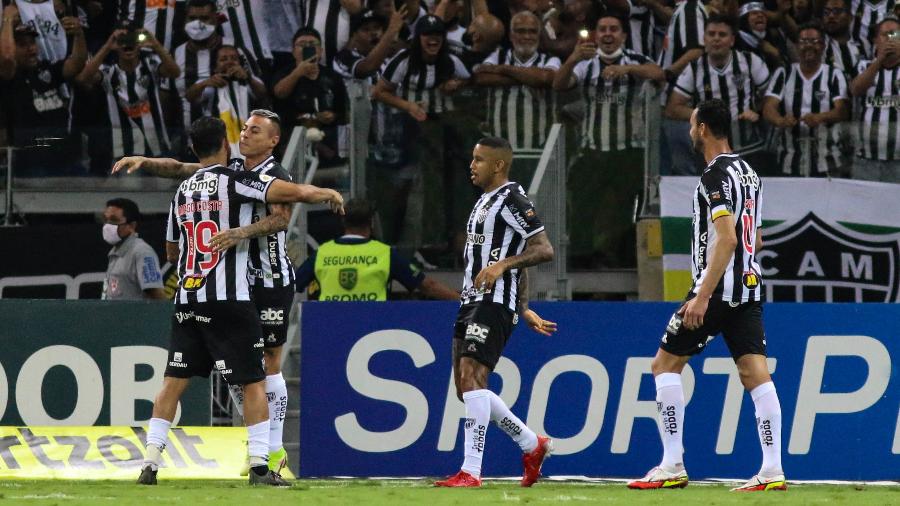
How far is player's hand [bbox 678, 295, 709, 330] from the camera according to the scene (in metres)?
8.18

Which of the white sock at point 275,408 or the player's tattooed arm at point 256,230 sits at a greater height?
the player's tattooed arm at point 256,230

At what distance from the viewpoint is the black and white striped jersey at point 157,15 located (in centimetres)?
1467

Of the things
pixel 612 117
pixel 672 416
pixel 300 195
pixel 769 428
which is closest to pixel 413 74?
pixel 612 117

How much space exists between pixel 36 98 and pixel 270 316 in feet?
18.5

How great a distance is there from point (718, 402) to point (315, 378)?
2.72m

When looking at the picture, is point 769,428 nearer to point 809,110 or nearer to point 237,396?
point 237,396

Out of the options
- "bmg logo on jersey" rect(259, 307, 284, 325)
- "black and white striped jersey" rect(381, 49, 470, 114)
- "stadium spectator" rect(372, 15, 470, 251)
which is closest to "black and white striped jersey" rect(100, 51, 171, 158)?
"black and white striped jersey" rect(381, 49, 470, 114)

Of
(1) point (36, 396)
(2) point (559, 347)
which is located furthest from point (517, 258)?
(1) point (36, 396)

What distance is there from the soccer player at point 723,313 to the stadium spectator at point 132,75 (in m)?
6.62

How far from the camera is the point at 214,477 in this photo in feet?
32.9

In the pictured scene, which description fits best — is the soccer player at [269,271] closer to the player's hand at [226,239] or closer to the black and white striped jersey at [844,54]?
the player's hand at [226,239]

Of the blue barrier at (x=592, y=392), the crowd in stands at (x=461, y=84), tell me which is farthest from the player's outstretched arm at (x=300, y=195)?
the crowd in stands at (x=461, y=84)

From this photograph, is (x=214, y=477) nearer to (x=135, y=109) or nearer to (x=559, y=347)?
(x=559, y=347)

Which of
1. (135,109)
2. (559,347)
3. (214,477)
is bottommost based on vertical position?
(214,477)
